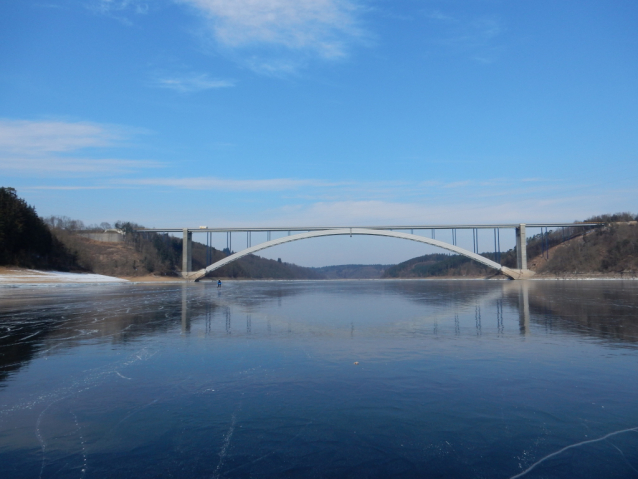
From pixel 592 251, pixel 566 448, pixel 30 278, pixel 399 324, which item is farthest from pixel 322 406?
pixel 592 251

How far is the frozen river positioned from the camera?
4820 mm

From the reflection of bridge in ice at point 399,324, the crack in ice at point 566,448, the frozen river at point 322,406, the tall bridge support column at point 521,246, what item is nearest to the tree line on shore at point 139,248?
the tall bridge support column at point 521,246

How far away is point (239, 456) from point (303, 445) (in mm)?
734

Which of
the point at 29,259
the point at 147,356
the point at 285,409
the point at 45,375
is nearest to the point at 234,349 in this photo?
the point at 147,356

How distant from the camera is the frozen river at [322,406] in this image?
190 inches

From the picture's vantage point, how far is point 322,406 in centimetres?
646

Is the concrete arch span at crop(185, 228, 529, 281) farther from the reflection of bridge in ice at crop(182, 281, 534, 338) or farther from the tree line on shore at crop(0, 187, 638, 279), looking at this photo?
the reflection of bridge in ice at crop(182, 281, 534, 338)

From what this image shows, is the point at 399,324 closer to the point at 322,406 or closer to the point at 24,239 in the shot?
the point at 322,406

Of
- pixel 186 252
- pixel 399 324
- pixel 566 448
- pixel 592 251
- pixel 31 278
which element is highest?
pixel 186 252

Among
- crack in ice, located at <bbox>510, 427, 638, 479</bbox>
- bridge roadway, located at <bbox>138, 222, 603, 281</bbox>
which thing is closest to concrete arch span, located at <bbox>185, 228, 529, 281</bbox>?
bridge roadway, located at <bbox>138, 222, 603, 281</bbox>

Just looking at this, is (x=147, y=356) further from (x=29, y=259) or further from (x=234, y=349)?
(x=29, y=259)

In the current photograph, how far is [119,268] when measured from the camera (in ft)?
305

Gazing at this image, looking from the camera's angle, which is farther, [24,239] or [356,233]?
[356,233]

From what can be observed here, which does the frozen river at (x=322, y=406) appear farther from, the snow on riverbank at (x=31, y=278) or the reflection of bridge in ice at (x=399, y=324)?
the snow on riverbank at (x=31, y=278)
